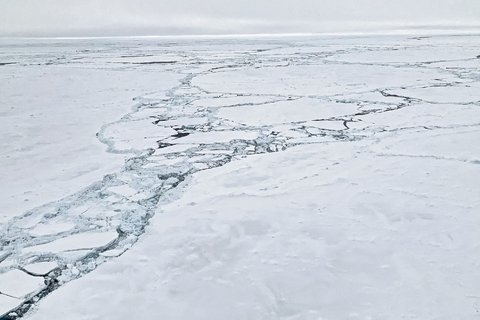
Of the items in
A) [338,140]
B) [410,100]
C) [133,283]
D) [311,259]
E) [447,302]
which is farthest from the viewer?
[410,100]

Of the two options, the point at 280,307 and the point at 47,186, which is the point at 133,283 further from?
the point at 47,186

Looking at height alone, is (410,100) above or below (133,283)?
above

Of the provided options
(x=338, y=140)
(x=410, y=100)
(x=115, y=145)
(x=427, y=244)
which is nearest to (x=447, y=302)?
(x=427, y=244)

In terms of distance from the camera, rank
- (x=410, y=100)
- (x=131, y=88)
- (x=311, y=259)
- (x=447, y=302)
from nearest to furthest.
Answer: (x=447, y=302) < (x=311, y=259) < (x=410, y=100) < (x=131, y=88)

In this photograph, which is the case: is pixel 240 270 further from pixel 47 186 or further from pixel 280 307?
pixel 47 186

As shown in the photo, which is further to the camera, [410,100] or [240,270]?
[410,100]

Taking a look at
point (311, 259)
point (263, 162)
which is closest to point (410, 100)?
point (263, 162)
